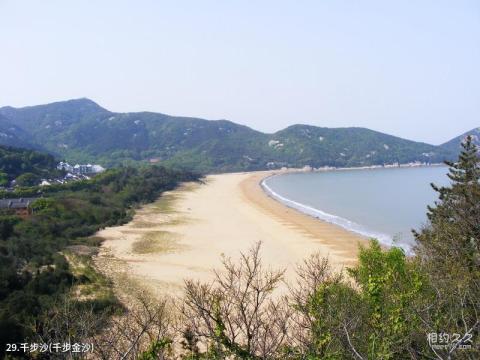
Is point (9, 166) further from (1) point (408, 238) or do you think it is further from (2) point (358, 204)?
(1) point (408, 238)

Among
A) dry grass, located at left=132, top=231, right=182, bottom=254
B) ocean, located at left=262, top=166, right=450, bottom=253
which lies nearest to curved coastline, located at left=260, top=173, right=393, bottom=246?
ocean, located at left=262, top=166, right=450, bottom=253

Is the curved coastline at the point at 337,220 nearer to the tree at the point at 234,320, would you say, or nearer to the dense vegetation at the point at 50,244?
the dense vegetation at the point at 50,244

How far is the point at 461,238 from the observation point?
17516mm

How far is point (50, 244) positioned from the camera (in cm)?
3450

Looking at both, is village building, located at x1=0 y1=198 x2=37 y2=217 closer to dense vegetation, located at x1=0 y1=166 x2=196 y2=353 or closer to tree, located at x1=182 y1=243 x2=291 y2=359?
dense vegetation, located at x1=0 y1=166 x2=196 y2=353

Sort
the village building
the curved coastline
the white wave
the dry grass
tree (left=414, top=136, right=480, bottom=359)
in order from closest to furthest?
tree (left=414, top=136, right=480, bottom=359) → the dry grass → the white wave → the curved coastline → the village building

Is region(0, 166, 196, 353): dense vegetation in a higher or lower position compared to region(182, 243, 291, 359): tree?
lower

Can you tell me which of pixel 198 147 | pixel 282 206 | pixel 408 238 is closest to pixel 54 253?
pixel 408 238

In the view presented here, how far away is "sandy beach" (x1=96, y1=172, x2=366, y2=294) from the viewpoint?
1193 inches

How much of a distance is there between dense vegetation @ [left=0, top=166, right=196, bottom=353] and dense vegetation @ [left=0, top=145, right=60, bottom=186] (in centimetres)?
883

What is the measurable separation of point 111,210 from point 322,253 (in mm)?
27419

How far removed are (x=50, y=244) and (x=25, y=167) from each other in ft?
157

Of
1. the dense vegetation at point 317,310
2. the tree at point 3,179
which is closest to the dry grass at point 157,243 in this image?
the dense vegetation at point 317,310

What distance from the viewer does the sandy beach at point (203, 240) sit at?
3031 centimetres
